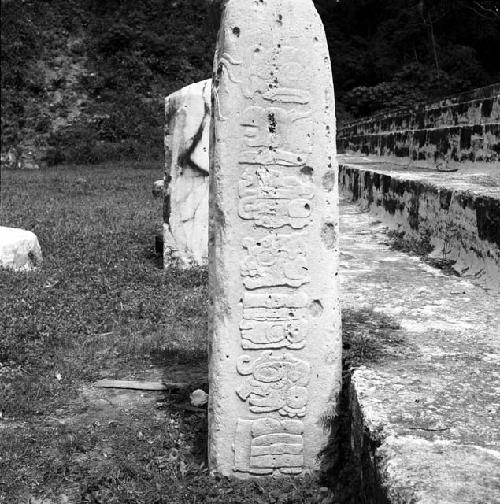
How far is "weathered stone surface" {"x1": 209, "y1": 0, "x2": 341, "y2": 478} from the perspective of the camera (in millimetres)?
1997

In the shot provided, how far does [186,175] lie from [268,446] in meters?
3.68

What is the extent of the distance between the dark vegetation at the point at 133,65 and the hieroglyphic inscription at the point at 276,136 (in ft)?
48.3

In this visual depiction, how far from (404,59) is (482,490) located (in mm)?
20921

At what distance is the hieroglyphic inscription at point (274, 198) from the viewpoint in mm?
2021

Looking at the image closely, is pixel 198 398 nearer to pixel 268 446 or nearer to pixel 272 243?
pixel 268 446

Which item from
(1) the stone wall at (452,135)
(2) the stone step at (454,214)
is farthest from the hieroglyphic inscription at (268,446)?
(1) the stone wall at (452,135)

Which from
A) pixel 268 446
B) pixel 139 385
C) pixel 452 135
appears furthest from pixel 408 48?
pixel 268 446

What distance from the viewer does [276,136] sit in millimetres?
2021

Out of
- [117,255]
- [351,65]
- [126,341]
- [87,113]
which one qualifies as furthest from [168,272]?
[351,65]

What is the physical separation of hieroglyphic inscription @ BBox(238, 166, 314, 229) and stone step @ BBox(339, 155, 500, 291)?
1.17 m

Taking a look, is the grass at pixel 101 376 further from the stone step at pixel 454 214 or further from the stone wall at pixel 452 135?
the stone wall at pixel 452 135

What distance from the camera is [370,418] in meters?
1.76

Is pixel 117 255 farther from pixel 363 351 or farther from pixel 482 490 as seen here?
pixel 482 490

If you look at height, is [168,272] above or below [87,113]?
below
